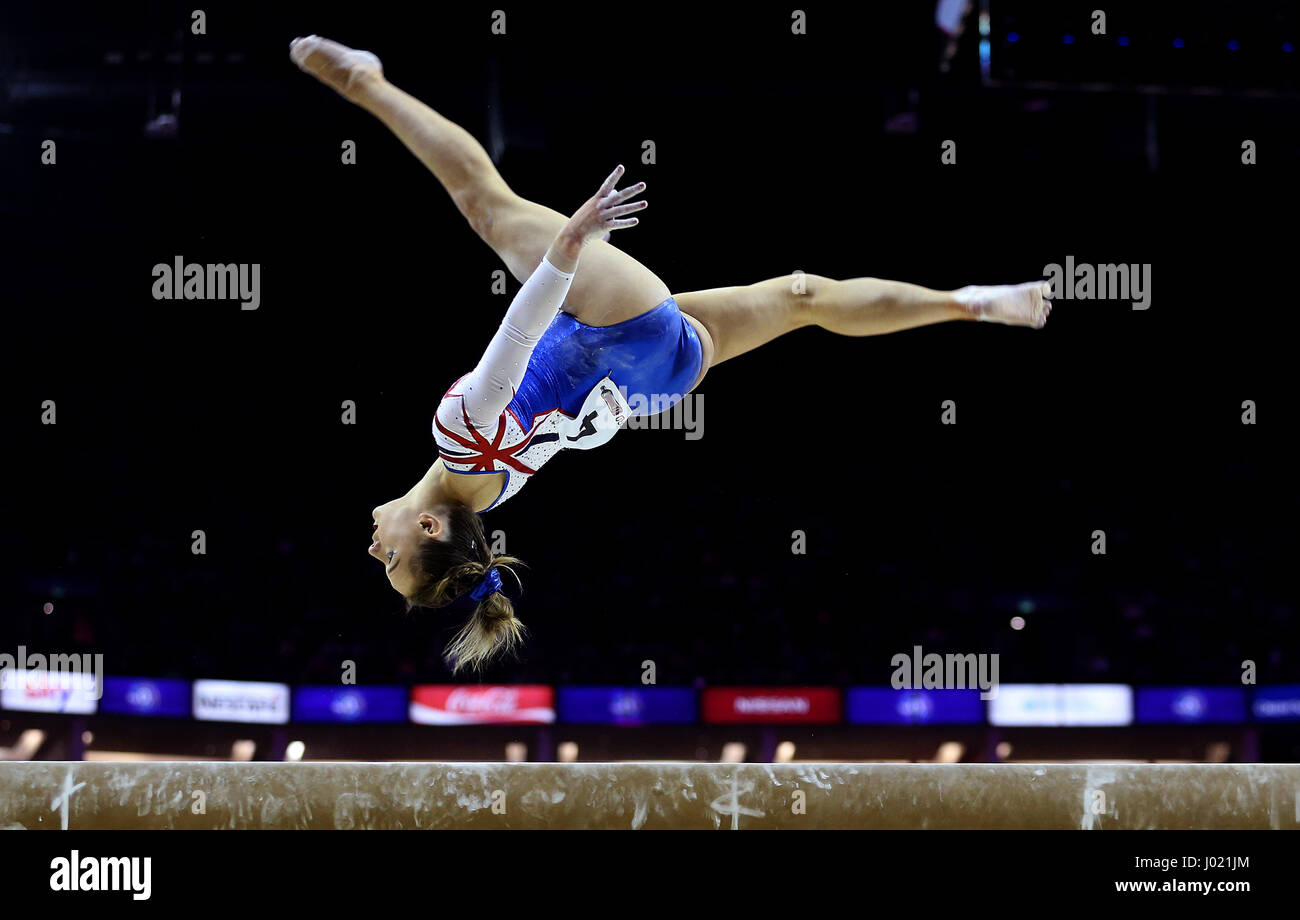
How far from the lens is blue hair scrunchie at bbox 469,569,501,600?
11.0 ft

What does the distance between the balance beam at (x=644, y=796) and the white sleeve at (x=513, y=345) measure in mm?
1080

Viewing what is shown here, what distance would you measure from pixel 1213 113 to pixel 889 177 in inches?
92.6

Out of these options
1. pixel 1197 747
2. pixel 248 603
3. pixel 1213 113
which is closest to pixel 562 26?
pixel 1213 113

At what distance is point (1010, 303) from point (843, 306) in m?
0.50

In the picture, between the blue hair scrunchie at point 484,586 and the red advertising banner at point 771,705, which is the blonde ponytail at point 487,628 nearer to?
the blue hair scrunchie at point 484,586

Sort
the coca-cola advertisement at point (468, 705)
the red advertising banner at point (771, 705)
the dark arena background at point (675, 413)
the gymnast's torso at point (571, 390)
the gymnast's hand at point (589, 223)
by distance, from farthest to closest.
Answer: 1. the red advertising banner at point (771, 705)
2. the coca-cola advertisement at point (468, 705)
3. the dark arena background at point (675, 413)
4. the gymnast's torso at point (571, 390)
5. the gymnast's hand at point (589, 223)

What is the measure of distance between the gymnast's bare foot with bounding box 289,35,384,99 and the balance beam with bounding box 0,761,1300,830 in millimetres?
1988

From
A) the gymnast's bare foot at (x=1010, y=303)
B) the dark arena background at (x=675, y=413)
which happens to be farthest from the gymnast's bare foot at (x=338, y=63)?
the dark arena background at (x=675, y=413)

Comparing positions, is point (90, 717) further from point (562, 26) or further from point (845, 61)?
point (845, 61)

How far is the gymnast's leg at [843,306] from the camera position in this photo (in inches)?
136

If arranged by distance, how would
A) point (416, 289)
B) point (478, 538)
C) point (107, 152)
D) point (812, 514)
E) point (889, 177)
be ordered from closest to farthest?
point (478, 538) < point (107, 152) < point (889, 177) < point (416, 289) < point (812, 514)

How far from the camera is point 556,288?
280 centimetres

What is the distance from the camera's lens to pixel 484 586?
11.0ft

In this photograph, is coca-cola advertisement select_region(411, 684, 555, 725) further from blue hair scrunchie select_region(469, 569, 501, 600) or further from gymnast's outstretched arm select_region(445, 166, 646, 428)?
gymnast's outstretched arm select_region(445, 166, 646, 428)
